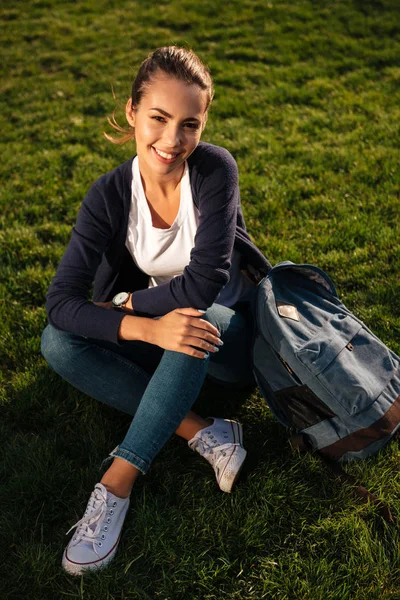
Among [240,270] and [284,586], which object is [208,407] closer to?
[240,270]

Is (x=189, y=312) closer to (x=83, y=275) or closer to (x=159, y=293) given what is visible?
(x=159, y=293)

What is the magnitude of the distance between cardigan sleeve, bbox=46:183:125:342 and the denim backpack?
30.2 inches

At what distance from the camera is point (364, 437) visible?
288 cm

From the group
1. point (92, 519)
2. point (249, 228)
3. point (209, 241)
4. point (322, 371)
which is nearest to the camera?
point (92, 519)

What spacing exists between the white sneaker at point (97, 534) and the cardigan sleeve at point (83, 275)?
759 mm

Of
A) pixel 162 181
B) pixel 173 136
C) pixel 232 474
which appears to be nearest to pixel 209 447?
pixel 232 474

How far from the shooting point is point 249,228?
5.02 meters

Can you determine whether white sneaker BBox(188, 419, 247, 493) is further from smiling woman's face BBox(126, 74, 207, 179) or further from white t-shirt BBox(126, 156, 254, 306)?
smiling woman's face BBox(126, 74, 207, 179)

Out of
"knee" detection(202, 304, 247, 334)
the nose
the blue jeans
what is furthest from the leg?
the nose

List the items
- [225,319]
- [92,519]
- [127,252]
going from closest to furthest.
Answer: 1. [92,519]
2. [225,319]
3. [127,252]

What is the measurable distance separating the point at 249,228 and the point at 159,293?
2121 millimetres

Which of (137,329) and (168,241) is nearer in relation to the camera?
(137,329)

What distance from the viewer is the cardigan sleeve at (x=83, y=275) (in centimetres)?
295

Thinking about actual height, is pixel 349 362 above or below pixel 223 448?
above
